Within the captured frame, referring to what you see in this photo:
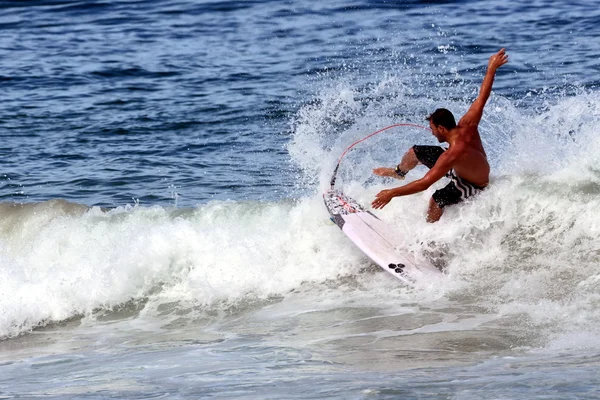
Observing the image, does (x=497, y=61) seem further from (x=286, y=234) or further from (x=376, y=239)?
(x=286, y=234)

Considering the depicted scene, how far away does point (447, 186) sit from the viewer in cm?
814

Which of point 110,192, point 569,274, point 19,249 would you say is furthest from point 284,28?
point 569,274

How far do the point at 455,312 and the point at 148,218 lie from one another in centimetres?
406

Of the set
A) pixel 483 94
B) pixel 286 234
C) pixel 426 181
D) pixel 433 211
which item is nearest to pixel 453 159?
pixel 426 181

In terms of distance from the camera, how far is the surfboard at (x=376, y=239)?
8.07 meters

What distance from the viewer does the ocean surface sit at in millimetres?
6125

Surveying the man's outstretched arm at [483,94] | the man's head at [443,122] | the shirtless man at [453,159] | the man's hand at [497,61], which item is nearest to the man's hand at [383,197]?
the shirtless man at [453,159]

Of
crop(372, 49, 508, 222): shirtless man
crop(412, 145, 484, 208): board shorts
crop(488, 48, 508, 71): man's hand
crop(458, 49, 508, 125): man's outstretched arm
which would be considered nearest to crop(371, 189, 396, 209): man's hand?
crop(372, 49, 508, 222): shirtless man

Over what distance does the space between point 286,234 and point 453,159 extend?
2.18 meters

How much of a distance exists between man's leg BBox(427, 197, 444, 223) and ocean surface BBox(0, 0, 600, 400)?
0.10 meters

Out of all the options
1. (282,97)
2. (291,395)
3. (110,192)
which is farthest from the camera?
(282,97)

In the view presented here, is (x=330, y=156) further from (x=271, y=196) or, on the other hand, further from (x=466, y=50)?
(x=466, y=50)

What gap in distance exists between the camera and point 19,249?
9992 millimetres

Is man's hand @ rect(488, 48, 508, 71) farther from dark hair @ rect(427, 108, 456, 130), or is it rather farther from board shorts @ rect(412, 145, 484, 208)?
board shorts @ rect(412, 145, 484, 208)
